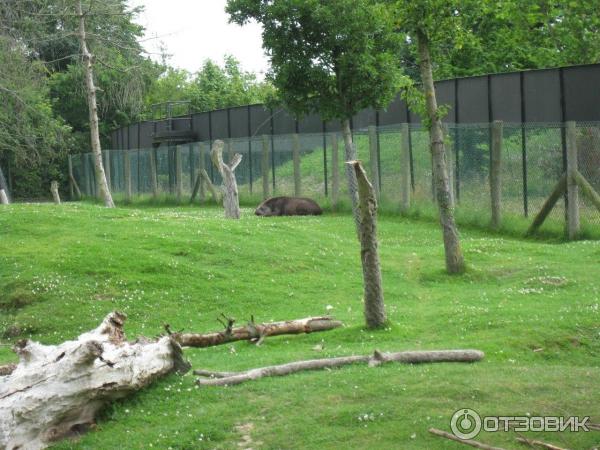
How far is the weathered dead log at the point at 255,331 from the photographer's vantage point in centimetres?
1136

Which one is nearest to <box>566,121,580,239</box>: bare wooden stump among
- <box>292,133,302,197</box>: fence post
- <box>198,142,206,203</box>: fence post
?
<box>292,133,302,197</box>: fence post

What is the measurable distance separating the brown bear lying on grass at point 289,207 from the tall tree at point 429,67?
11.1 m

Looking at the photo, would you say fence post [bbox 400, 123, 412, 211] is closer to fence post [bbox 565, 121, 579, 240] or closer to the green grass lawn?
the green grass lawn

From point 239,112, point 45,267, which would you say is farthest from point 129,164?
point 45,267

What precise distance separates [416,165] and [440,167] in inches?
413

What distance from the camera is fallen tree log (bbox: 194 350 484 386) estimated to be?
940 centimetres

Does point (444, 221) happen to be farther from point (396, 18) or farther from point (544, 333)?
point (544, 333)

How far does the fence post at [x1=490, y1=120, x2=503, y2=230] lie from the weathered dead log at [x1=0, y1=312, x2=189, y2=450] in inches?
591

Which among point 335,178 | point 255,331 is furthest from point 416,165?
point 255,331

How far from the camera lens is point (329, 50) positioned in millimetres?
20984

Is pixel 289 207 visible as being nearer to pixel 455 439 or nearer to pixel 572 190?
pixel 572 190

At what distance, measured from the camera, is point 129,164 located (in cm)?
4312

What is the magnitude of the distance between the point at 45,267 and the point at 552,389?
32.3 feet

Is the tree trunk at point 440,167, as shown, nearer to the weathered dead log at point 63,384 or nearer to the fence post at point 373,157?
the weathered dead log at point 63,384
